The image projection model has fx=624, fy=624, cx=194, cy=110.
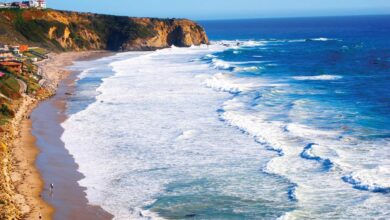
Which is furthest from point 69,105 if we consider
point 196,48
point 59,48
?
point 196,48

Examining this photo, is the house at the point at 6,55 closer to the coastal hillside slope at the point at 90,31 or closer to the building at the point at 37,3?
the coastal hillside slope at the point at 90,31

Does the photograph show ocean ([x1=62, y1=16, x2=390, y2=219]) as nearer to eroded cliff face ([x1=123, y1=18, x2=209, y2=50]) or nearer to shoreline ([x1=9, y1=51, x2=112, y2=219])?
shoreline ([x1=9, y1=51, x2=112, y2=219])

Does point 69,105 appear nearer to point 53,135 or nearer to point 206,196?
point 53,135

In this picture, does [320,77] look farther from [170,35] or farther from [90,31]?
[170,35]

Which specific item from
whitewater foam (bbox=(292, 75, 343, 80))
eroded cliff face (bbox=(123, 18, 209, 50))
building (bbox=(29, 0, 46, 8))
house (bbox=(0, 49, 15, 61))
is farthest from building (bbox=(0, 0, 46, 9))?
whitewater foam (bbox=(292, 75, 343, 80))

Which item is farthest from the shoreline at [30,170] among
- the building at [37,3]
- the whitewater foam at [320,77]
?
the building at [37,3]
